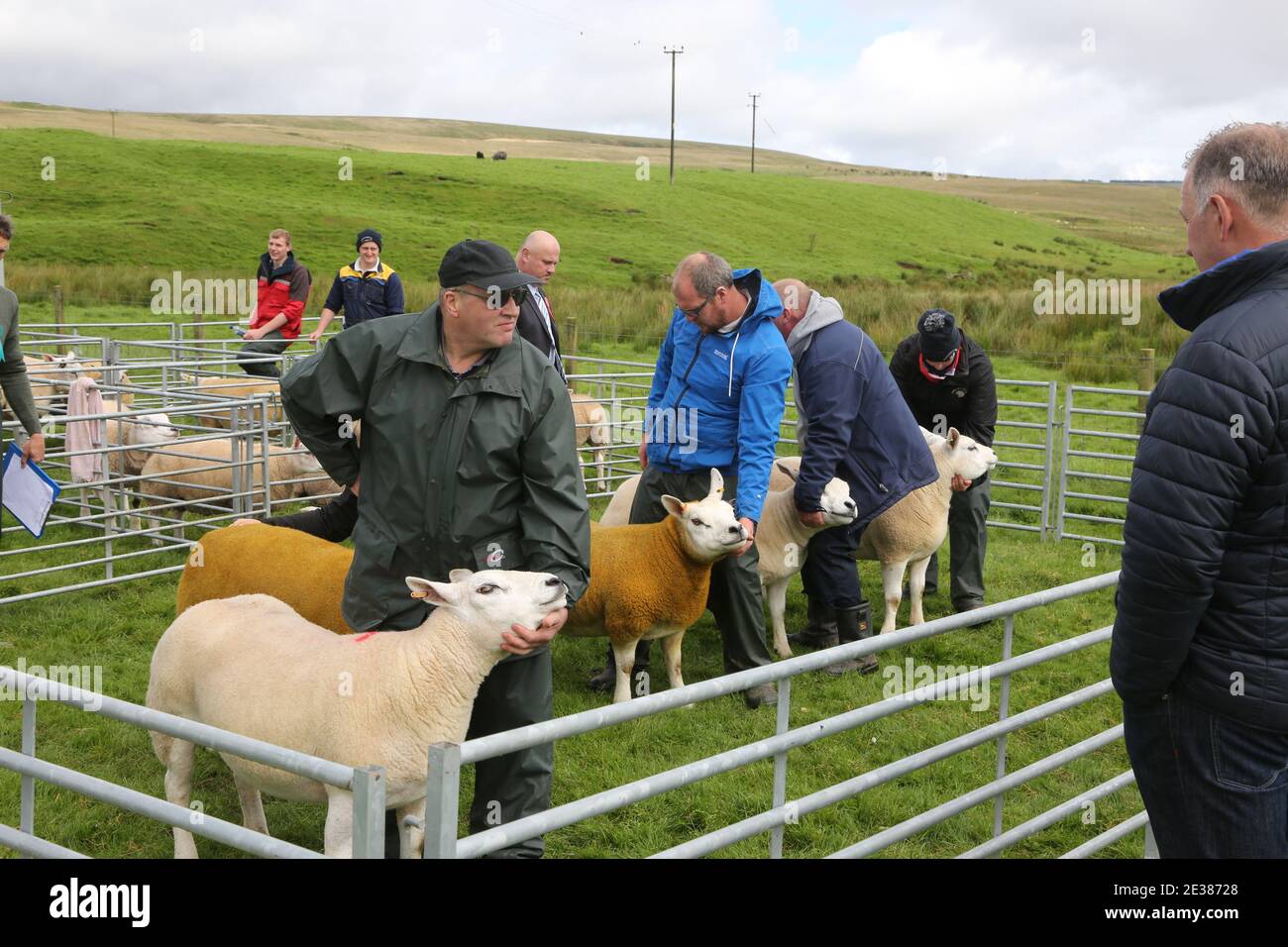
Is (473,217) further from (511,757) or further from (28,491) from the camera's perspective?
(511,757)

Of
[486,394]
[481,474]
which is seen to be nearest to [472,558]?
[481,474]

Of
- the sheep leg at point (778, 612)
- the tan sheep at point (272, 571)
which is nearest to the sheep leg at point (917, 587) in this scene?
the sheep leg at point (778, 612)

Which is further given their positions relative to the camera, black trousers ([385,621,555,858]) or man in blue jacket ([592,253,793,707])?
man in blue jacket ([592,253,793,707])

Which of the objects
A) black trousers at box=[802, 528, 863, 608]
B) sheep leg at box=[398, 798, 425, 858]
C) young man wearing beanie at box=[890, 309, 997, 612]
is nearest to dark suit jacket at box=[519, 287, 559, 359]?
black trousers at box=[802, 528, 863, 608]

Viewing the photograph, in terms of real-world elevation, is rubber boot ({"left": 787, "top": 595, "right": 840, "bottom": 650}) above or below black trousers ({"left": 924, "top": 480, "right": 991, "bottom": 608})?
below

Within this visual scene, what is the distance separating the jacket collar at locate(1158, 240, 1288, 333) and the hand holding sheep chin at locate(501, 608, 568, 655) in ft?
5.89

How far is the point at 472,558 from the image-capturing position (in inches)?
140

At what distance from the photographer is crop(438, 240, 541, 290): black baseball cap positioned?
341cm

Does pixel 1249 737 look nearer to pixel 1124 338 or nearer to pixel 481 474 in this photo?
pixel 481 474

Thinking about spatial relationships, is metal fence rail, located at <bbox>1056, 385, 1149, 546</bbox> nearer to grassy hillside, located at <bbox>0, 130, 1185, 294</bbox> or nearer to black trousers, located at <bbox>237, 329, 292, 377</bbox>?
black trousers, located at <bbox>237, 329, 292, 377</bbox>

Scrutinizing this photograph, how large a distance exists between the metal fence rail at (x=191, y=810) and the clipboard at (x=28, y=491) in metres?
3.79

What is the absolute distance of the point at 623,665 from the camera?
6023 mm

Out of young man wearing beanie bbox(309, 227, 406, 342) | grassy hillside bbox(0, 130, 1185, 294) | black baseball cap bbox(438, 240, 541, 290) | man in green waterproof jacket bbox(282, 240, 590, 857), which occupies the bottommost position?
man in green waterproof jacket bbox(282, 240, 590, 857)

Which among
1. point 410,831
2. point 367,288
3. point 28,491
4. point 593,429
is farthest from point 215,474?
point 410,831
